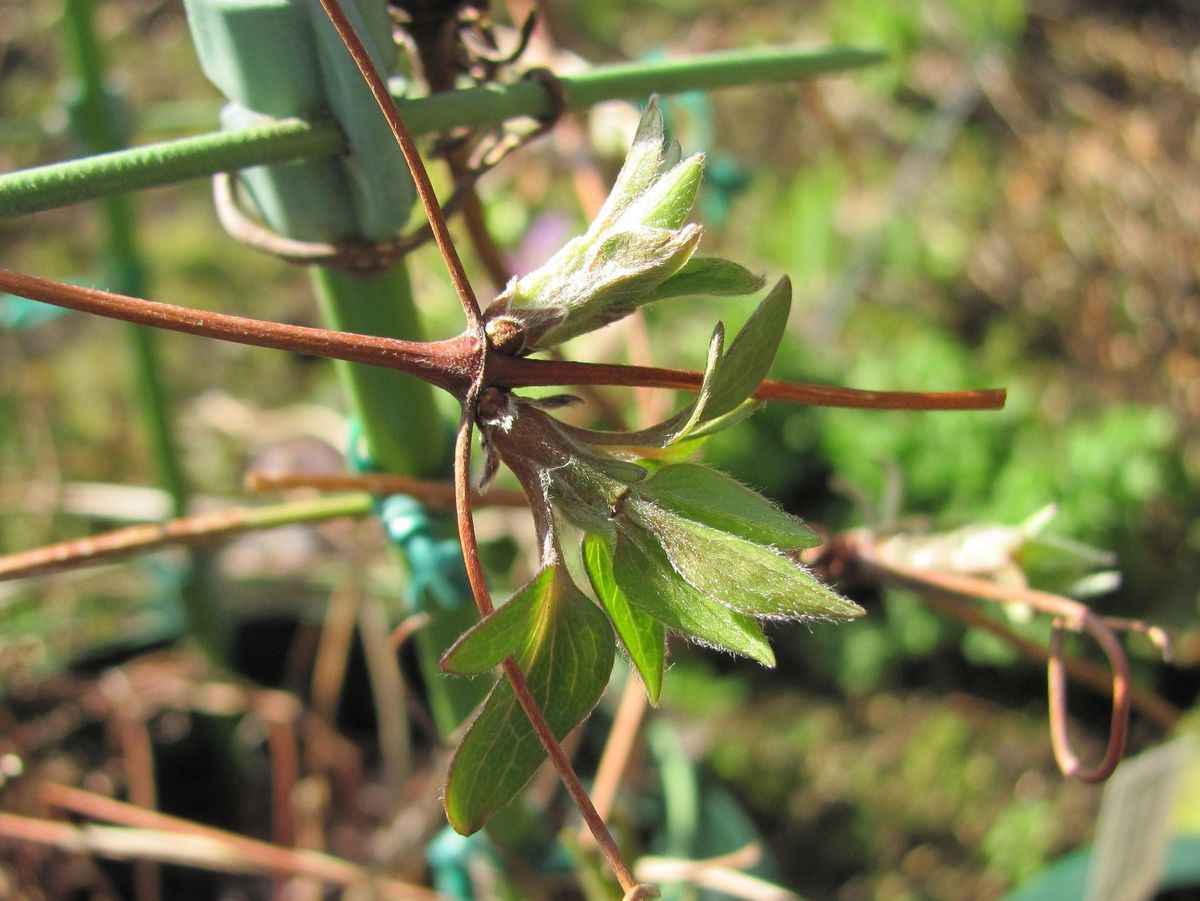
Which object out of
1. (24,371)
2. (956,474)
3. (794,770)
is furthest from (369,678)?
(24,371)

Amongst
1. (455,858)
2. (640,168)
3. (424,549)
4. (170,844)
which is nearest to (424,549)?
(424,549)

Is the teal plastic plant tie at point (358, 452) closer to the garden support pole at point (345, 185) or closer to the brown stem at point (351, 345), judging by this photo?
the garden support pole at point (345, 185)

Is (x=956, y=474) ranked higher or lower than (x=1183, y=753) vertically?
lower

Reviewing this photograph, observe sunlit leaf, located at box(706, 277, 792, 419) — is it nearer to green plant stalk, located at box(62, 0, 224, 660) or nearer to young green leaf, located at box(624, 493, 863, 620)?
young green leaf, located at box(624, 493, 863, 620)

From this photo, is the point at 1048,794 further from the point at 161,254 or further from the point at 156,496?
the point at 161,254

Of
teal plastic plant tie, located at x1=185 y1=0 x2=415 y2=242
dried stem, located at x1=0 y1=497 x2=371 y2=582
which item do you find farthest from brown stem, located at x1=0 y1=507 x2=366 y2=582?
teal plastic plant tie, located at x1=185 y1=0 x2=415 y2=242

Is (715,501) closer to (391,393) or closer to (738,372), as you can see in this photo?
(738,372)

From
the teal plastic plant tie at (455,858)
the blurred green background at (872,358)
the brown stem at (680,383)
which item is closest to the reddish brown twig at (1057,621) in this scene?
the blurred green background at (872,358)
